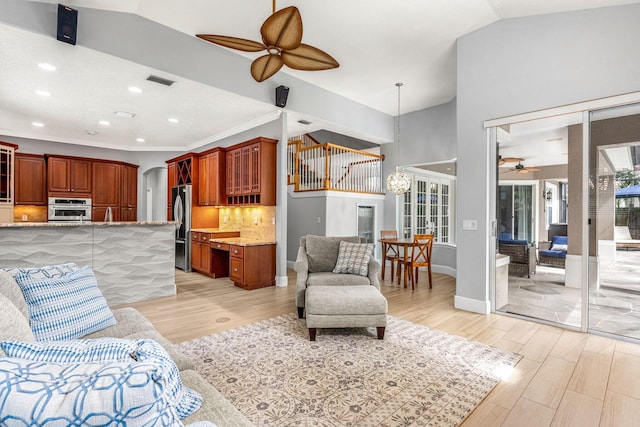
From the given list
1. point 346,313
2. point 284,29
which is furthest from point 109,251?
point 284,29

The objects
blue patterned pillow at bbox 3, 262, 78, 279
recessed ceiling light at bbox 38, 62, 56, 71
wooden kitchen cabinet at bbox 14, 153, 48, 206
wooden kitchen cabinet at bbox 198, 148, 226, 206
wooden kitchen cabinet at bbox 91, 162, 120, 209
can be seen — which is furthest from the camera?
wooden kitchen cabinet at bbox 91, 162, 120, 209

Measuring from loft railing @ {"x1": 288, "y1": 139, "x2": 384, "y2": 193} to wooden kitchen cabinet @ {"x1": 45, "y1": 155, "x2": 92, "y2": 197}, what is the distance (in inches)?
192

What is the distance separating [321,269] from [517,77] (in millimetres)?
3397

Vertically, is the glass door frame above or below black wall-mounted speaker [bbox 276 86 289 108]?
below

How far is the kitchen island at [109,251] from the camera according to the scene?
3.89m

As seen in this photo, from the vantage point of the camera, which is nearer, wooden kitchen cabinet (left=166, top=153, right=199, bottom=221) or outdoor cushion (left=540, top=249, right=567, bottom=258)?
outdoor cushion (left=540, top=249, right=567, bottom=258)

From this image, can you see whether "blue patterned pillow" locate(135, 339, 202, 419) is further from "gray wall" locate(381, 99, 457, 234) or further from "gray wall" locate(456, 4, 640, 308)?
"gray wall" locate(381, 99, 457, 234)

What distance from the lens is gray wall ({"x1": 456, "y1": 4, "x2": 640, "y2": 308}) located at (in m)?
3.28

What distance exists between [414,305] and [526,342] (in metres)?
1.45

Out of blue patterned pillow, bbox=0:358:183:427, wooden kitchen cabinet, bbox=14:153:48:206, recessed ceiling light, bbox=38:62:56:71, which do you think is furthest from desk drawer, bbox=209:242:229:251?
blue patterned pillow, bbox=0:358:183:427

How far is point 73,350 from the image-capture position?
1.03 meters

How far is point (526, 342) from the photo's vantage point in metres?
3.19

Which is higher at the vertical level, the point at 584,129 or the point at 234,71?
the point at 234,71

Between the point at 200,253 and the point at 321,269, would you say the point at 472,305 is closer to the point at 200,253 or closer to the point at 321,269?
the point at 321,269
